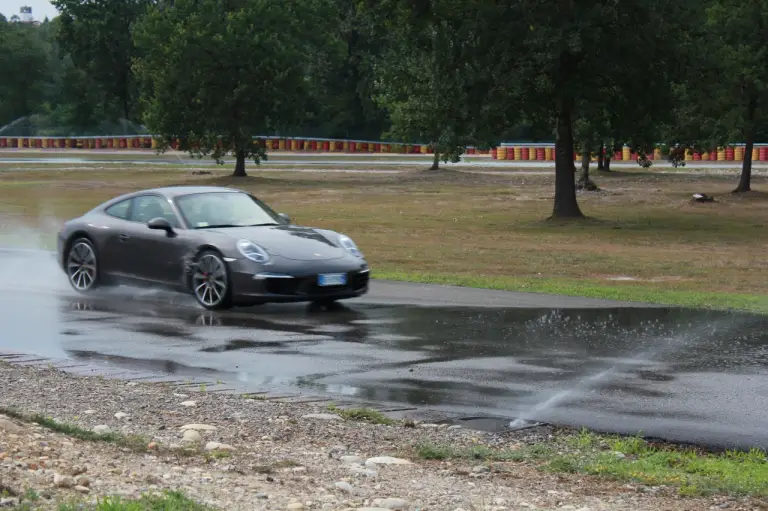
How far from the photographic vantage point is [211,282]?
14.6 metres

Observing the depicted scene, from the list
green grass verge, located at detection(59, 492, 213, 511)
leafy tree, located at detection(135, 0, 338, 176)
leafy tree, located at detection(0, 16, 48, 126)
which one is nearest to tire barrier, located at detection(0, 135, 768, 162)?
leafy tree, located at detection(0, 16, 48, 126)

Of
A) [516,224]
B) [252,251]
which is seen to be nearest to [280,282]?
[252,251]

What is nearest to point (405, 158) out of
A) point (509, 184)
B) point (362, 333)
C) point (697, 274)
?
point (509, 184)

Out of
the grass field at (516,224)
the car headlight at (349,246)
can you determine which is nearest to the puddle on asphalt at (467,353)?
the car headlight at (349,246)

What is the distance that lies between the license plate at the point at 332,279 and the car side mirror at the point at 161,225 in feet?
6.74

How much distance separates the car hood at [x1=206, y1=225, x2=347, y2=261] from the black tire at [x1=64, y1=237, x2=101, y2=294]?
193cm

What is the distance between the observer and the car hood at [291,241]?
14.4 metres

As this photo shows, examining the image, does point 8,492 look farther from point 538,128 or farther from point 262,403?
point 538,128

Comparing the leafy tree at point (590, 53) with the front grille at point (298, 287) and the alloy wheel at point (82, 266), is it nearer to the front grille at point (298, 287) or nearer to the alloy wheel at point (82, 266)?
the alloy wheel at point (82, 266)

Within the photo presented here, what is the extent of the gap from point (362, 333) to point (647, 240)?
1723cm

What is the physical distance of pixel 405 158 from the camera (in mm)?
77312

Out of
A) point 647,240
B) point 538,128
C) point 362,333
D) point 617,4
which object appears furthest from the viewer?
point 538,128

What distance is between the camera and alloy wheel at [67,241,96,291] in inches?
631

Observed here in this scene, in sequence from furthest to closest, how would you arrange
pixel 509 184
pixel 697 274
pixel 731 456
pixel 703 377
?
pixel 509 184 < pixel 697 274 < pixel 703 377 < pixel 731 456
